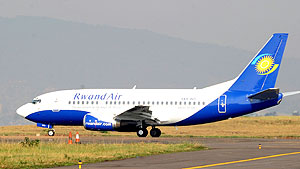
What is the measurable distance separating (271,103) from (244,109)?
1.91 m

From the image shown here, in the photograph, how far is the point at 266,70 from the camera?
46.3 metres

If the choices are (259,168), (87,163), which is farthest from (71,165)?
(259,168)

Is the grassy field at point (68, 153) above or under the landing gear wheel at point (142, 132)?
under

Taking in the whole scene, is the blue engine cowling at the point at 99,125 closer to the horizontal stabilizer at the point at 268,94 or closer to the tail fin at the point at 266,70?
the tail fin at the point at 266,70

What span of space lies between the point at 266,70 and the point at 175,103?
6912 millimetres

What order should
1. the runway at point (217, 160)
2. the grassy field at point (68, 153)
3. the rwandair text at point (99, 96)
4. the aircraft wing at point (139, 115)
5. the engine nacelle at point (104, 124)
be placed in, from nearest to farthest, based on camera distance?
1. the runway at point (217, 160)
2. the grassy field at point (68, 153)
3. the aircraft wing at point (139, 115)
4. the engine nacelle at point (104, 124)
5. the rwandair text at point (99, 96)

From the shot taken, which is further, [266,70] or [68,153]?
[266,70]

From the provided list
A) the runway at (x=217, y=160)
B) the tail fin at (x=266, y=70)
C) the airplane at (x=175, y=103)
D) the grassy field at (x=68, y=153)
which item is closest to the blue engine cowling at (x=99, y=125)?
the airplane at (x=175, y=103)

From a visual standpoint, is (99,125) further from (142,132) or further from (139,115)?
(142,132)

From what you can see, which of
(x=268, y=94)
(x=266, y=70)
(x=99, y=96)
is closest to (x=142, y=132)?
(x=99, y=96)

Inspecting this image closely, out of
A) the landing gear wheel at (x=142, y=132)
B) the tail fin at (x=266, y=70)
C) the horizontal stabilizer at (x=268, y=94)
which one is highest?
the tail fin at (x=266, y=70)

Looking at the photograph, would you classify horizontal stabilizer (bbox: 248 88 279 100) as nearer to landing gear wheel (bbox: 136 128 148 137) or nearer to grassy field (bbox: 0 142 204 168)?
landing gear wheel (bbox: 136 128 148 137)

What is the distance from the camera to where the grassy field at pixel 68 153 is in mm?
25984

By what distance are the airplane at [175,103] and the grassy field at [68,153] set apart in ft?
39.0
